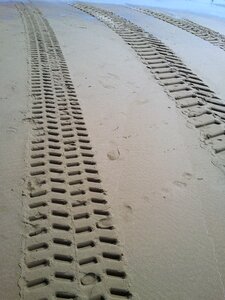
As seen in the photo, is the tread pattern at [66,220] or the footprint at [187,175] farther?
the footprint at [187,175]

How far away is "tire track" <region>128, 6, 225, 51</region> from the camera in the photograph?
793 cm

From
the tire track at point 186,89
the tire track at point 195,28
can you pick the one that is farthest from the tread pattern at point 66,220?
the tire track at point 195,28

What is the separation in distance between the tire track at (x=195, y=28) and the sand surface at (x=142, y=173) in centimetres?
215

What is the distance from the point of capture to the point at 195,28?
9180mm

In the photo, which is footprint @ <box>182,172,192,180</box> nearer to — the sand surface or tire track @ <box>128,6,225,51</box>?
the sand surface

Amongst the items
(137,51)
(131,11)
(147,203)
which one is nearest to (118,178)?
(147,203)

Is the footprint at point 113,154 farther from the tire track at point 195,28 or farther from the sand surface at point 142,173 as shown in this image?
the tire track at point 195,28

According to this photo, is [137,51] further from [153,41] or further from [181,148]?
[181,148]

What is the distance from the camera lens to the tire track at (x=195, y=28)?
793 cm

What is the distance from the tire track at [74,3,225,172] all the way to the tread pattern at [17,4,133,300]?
4.74 feet

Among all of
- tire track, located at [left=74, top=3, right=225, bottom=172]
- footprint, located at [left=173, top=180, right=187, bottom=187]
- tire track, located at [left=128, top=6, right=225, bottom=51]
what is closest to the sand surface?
footprint, located at [left=173, top=180, right=187, bottom=187]

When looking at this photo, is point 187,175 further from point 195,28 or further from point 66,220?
point 195,28

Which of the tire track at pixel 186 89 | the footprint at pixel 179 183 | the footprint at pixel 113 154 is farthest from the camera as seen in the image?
the tire track at pixel 186 89

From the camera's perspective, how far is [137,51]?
652cm
